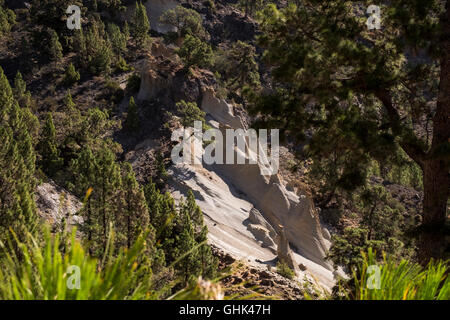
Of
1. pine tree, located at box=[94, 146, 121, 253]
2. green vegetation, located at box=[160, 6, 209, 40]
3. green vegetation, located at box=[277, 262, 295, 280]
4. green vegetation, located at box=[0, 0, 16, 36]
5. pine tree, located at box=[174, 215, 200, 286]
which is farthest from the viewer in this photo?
green vegetation, located at box=[160, 6, 209, 40]

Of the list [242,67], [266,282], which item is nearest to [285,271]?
[266,282]

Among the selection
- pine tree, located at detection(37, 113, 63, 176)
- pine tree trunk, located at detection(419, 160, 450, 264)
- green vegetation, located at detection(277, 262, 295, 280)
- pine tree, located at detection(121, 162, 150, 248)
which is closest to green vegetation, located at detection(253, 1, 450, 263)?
pine tree trunk, located at detection(419, 160, 450, 264)

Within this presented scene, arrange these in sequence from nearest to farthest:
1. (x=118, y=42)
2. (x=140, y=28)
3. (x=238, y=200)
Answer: (x=238, y=200) → (x=118, y=42) → (x=140, y=28)

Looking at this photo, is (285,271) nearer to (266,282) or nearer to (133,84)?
(266,282)

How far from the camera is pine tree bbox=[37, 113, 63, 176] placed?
106 feet

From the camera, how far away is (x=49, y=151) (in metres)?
32.8

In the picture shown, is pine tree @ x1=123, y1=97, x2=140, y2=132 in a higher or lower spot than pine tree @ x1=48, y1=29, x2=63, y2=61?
lower

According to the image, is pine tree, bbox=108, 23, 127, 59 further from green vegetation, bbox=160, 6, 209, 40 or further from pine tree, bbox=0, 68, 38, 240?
pine tree, bbox=0, 68, 38, 240

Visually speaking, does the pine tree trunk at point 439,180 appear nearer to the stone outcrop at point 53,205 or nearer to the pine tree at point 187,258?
the pine tree at point 187,258

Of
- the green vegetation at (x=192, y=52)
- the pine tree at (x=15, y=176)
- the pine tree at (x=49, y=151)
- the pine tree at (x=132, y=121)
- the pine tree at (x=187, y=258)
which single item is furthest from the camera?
→ the green vegetation at (x=192, y=52)

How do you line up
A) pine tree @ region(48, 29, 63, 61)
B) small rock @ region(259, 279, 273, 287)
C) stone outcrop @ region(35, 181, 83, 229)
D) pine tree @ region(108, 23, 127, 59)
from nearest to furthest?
stone outcrop @ region(35, 181, 83, 229), small rock @ region(259, 279, 273, 287), pine tree @ region(48, 29, 63, 61), pine tree @ region(108, 23, 127, 59)

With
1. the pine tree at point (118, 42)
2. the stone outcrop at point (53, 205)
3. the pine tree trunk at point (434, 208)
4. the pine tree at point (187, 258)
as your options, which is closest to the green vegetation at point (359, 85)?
the pine tree trunk at point (434, 208)

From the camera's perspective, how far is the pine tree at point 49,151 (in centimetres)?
3219

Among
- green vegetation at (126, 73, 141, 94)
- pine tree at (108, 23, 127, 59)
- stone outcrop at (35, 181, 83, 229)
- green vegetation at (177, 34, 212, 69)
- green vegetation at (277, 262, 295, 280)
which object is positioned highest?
pine tree at (108, 23, 127, 59)
